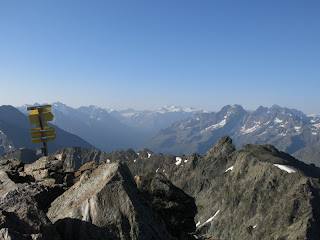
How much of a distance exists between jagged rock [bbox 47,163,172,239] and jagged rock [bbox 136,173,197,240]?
13.8ft

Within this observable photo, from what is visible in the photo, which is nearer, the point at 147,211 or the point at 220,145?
the point at 147,211

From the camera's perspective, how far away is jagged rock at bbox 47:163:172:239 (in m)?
10.6

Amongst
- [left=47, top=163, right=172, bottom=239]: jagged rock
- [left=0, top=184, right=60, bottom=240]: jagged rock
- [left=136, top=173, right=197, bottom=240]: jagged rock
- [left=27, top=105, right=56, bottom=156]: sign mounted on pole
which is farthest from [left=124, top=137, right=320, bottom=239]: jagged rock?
[left=0, top=184, right=60, bottom=240]: jagged rock

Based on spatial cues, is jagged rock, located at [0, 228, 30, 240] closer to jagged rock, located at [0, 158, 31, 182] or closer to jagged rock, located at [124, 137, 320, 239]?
jagged rock, located at [0, 158, 31, 182]

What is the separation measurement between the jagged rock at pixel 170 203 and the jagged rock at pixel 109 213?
Answer: 4.21m

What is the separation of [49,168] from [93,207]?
12324mm

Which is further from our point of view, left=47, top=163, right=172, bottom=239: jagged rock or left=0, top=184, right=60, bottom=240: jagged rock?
left=47, top=163, right=172, bottom=239: jagged rock

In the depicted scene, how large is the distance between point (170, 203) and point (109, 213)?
22.8ft

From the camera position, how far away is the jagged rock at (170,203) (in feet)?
56.0

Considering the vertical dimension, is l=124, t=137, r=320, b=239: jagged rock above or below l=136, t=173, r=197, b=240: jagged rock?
below

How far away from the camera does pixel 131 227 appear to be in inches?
434

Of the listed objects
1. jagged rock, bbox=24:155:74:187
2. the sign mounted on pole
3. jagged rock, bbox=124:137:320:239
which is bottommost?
jagged rock, bbox=124:137:320:239

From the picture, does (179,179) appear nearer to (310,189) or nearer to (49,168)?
(310,189)

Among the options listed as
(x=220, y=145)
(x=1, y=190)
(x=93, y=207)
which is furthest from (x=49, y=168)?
(x=220, y=145)
